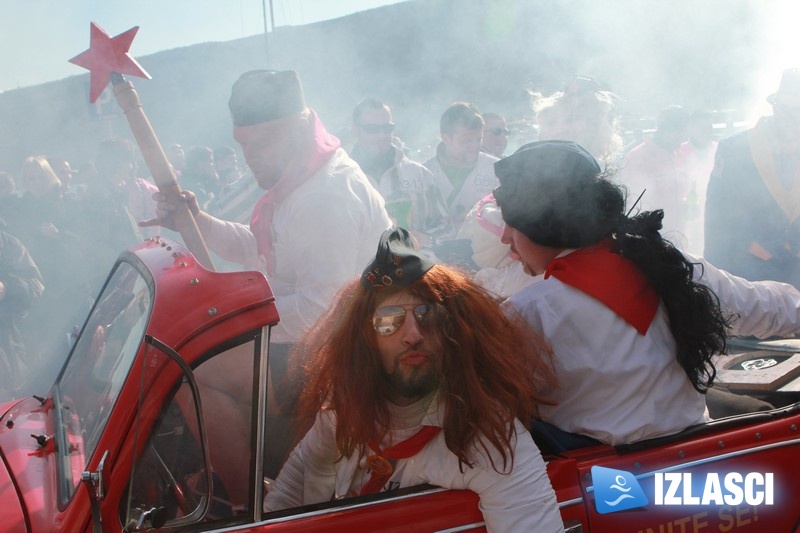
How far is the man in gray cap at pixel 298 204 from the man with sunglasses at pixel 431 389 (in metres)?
0.81

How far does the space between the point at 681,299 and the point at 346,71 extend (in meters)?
9.27

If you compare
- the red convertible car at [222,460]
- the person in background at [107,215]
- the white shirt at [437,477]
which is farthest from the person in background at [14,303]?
the white shirt at [437,477]

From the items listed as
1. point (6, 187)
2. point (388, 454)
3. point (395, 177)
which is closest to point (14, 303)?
point (6, 187)

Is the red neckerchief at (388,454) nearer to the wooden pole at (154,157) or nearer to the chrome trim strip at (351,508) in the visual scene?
the chrome trim strip at (351,508)

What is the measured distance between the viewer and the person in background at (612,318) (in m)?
1.93

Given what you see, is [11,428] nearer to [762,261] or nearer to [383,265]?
[383,265]

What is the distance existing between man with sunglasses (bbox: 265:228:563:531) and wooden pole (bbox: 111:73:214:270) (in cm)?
101

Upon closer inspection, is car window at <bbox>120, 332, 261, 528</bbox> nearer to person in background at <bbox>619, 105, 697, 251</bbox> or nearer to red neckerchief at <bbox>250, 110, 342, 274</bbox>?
red neckerchief at <bbox>250, 110, 342, 274</bbox>

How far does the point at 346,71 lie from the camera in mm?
10633

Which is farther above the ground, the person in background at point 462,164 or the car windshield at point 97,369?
the person in background at point 462,164

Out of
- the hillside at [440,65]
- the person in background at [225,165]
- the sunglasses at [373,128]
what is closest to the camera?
the sunglasses at [373,128]

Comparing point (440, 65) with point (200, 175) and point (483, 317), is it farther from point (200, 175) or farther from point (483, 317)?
point (483, 317)

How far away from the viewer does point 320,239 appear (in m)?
2.68

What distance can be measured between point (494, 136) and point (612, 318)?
4583mm
